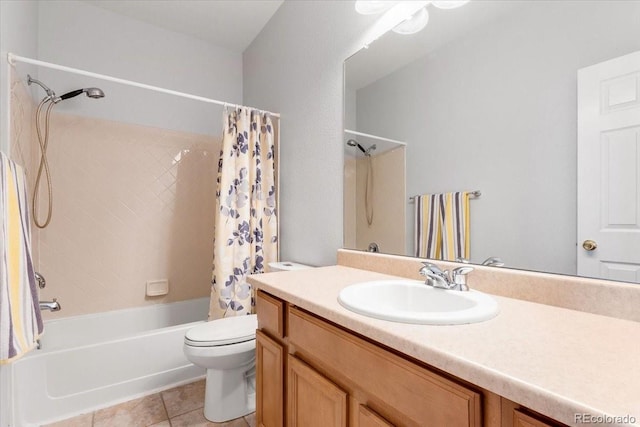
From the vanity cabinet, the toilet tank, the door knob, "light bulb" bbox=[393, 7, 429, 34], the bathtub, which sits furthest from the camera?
the toilet tank

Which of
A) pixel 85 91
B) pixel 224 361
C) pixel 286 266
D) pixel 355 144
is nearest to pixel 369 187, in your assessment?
pixel 355 144

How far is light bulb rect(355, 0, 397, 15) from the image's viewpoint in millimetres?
1342

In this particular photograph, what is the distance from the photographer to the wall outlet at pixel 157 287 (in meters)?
2.40

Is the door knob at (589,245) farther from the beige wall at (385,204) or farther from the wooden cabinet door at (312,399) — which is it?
the wooden cabinet door at (312,399)

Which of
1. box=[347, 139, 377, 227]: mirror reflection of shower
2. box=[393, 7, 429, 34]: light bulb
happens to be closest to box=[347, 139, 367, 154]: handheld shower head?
box=[347, 139, 377, 227]: mirror reflection of shower

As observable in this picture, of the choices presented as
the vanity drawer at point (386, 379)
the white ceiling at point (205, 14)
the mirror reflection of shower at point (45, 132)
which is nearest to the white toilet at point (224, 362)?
the vanity drawer at point (386, 379)

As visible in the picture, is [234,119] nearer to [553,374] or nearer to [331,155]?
[331,155]

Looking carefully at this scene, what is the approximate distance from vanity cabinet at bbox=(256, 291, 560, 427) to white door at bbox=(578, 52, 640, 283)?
581 millimetres

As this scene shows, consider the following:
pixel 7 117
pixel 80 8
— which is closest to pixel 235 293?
pixel 7 117

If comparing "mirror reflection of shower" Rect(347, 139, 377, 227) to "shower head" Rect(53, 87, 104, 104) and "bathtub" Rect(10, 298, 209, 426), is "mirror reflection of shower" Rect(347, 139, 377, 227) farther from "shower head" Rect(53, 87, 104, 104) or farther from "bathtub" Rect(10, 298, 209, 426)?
"shower head" Rect(53, 87, 104, 104)

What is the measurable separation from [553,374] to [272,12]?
2632mm

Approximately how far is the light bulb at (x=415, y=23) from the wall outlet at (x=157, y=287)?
2.43 m

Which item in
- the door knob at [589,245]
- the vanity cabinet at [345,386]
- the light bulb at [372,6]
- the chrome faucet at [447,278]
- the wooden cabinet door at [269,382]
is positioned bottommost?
the wooden cabinet door at [269,382]

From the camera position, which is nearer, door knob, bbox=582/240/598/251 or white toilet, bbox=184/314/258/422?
door knob, bbox=582/240/598/251
